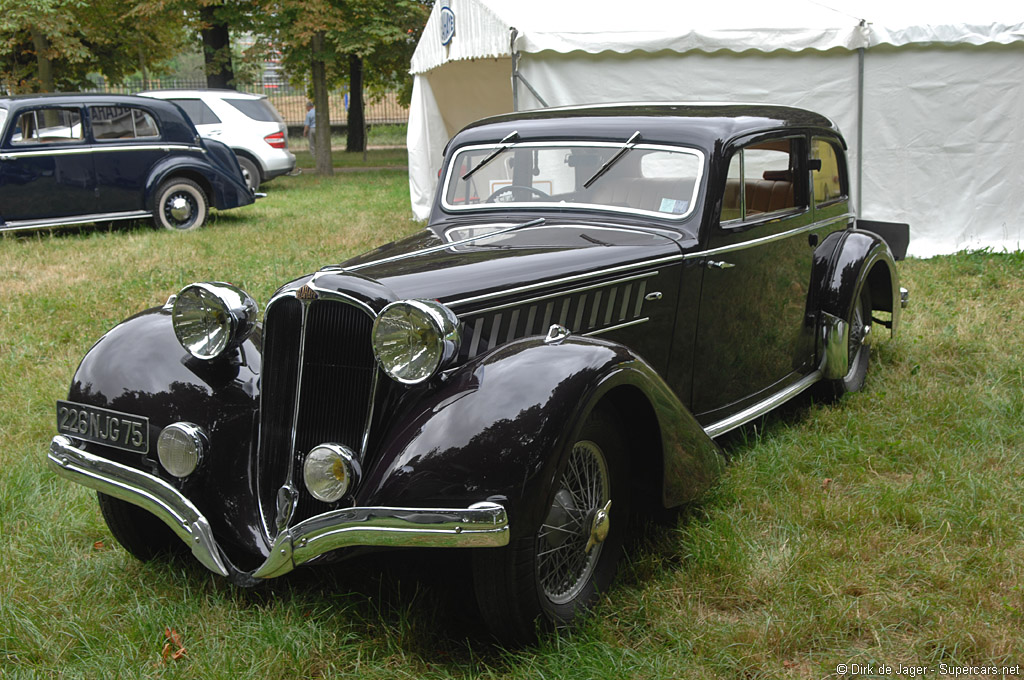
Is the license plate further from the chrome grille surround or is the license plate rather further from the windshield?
the windshield

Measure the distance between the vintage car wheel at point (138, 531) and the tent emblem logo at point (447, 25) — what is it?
7423 millimetres

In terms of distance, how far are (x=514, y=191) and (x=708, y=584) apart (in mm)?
1864

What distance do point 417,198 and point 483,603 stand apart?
30.3ft

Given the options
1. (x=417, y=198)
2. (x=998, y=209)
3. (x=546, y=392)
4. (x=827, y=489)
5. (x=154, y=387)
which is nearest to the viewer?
(x=546, y=392)

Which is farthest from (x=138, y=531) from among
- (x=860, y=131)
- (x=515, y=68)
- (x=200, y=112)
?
(x=200, y=112)

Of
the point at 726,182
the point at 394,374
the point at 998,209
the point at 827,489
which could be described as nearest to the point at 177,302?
the point at 394,374

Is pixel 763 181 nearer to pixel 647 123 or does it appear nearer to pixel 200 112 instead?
pixel 647 123

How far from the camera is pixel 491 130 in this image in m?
4.02

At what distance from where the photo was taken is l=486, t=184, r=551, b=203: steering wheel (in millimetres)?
3797

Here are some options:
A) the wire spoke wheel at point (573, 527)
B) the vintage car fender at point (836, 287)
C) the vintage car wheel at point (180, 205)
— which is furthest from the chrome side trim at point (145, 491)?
the vintage car wheel at point (180, 205)

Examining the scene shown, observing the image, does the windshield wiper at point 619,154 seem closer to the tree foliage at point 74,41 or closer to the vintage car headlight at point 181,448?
the vintage car headlight at point 181,448

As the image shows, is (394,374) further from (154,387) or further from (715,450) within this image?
(715,450)

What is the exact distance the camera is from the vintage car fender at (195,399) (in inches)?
→ 104

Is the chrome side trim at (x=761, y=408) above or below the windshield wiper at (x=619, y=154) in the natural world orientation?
below
